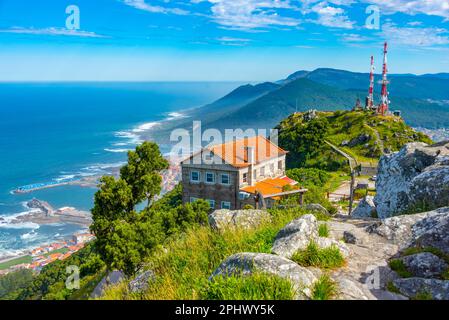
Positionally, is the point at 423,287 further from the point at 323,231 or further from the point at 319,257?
the point at 323,231

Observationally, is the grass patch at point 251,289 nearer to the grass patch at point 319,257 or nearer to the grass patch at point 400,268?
the grass patch at point 319,257

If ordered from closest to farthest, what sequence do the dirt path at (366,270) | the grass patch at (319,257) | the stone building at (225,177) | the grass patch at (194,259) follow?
1. the dirt path at (366,270)
2. the grass patch at (194,259)
3. the grass patch at (319,257)
4. the stone building at (225,177)

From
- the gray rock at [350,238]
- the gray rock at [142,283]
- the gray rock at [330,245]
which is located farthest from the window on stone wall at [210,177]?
the gray rock at [330,245]

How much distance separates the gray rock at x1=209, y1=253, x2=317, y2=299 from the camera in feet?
22.2

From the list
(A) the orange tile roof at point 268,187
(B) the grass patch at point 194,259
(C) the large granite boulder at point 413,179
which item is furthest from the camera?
(A) the orange tile roof at point 268,187

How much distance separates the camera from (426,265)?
27.3 ft

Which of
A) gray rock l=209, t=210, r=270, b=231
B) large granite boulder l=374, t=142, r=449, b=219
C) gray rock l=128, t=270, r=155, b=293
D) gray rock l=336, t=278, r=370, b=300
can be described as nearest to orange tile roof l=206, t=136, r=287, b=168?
large granite boulder l=374, t=142, r=449, b=219

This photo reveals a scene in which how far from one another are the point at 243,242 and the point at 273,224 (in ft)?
8.31

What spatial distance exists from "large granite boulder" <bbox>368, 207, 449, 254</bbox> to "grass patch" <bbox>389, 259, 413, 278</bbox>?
44.8 inches

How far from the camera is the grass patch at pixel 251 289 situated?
21.2ft

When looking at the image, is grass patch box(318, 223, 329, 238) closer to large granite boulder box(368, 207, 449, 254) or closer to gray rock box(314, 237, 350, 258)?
gray rock box(314, 237, 350, 258)

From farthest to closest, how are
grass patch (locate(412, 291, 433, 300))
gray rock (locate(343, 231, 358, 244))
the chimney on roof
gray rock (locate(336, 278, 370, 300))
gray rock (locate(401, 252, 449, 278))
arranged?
1. the chimney on roof
2. gray rock (locate(343, 231, 358, 244))
3. gray rock (locate(401, 252, 449, 278))
4. grass patch (locate(412, 291, 433, 300))
5. gray rock (locate(336, 278, 370, 300))

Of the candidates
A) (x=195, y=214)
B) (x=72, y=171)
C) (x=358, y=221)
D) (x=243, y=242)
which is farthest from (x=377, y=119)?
(x=72, y=171)

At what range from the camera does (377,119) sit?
3408 inches
